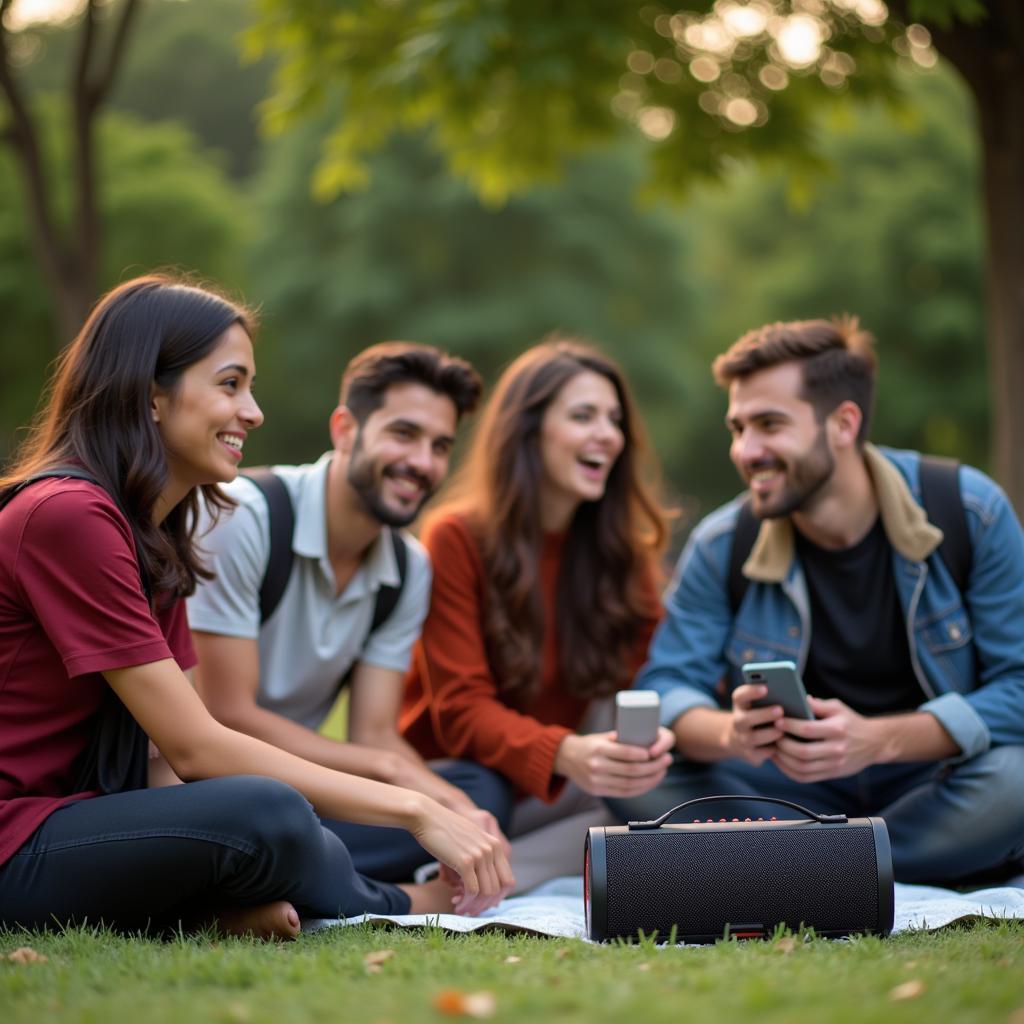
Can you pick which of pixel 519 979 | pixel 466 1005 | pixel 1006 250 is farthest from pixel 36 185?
pixel 466 1005

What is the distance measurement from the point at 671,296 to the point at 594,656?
101 feet

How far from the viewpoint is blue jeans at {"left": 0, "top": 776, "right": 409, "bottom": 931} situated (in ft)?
11.5

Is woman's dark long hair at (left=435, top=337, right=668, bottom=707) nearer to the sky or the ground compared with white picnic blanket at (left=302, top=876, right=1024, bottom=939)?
nearer to the sky

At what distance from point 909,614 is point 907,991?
227 centimetres

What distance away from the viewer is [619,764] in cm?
457

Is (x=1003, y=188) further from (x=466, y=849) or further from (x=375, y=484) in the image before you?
(x=466, y=849)

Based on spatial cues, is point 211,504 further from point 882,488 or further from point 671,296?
point 671,296

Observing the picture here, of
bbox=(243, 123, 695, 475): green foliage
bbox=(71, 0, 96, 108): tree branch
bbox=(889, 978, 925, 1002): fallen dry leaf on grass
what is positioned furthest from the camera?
bbox=(243, 123, 695, 475): green foliage

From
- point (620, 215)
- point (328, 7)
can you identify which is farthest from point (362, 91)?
point (620, 215)

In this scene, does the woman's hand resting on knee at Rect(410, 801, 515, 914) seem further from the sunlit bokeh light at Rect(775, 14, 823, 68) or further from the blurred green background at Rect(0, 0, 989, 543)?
the blurred green background at Rect(0, 0, 989, 543)

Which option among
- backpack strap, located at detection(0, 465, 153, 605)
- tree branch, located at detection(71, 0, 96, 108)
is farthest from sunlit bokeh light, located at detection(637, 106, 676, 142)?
backpack strap, located at detection(0, 465, 153, 605)

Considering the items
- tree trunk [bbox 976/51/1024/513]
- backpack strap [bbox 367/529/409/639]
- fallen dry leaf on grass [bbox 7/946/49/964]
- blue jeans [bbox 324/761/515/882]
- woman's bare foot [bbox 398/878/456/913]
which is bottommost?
woman's bare foot [bbox 398/878/456/913]

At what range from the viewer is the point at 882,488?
506cm

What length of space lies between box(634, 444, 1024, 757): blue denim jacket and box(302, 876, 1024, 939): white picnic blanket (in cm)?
53
